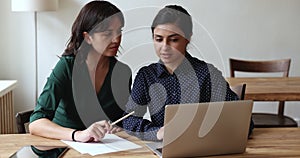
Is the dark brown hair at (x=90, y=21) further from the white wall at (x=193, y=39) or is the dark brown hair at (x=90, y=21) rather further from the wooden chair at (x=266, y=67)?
the white wall at (x=193, y=39)

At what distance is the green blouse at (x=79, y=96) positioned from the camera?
1897 mm

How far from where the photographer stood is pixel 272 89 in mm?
2863

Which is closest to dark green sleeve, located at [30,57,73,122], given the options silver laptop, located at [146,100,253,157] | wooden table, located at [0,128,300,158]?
wooden table, located at [0,128,300,158]

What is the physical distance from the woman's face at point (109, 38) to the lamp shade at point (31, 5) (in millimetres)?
1604

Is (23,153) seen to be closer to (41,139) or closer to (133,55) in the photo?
(41,139)

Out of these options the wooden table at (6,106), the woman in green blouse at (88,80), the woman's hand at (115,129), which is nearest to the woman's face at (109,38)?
the woman in green blouse at (88,80)

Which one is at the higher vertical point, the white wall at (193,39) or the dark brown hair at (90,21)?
the dark brown hair at (90,21)

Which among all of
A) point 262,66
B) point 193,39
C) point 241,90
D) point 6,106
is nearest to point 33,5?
point 6,106

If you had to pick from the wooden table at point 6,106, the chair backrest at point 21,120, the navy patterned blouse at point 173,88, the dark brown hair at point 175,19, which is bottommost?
the wooden table at point 6,106

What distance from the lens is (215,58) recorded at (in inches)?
160

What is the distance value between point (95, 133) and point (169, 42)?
454 mm

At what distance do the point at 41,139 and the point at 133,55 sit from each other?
228cm

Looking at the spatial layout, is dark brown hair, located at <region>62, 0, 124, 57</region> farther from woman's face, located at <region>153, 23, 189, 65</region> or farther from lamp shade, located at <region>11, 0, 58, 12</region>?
lamp shade, located at <region>11, 0, 58, 12</region>

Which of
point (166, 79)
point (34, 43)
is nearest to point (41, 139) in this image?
point (166, 79)
